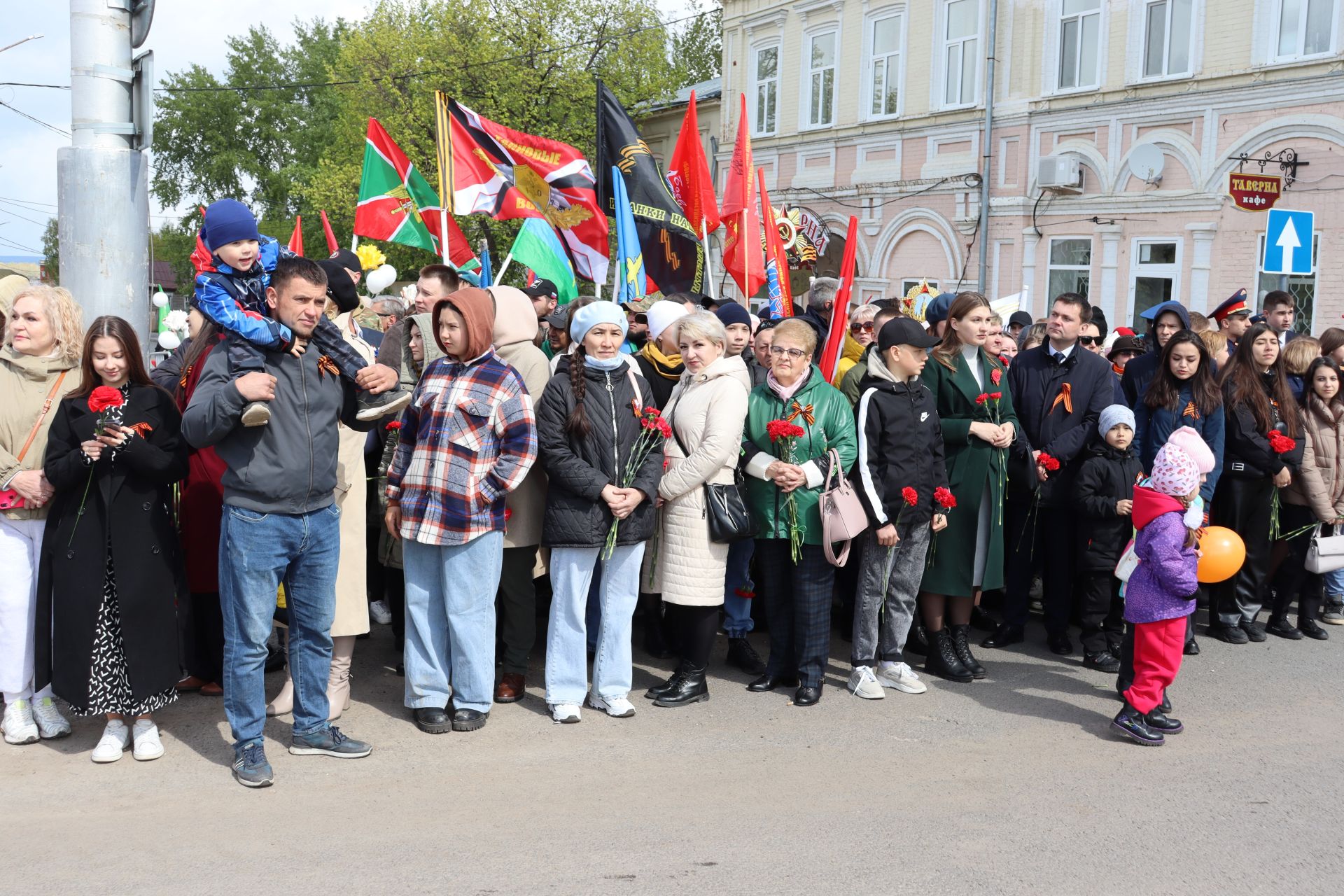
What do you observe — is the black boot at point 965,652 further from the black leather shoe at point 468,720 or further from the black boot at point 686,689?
the black leather shoe at point 468,720

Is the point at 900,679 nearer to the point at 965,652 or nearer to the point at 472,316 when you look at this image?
the point at 965,652

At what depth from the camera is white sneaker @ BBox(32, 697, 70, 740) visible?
500cm

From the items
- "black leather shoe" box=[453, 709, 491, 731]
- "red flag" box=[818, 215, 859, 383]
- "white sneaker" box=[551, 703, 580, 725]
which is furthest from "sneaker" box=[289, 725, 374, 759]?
"red flag" box=[818, 215, 859, 383]

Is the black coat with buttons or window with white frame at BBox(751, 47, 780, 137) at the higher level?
window with white frame at BBox(751, 47, 780, 137)

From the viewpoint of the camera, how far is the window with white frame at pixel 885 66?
2205 centimetres

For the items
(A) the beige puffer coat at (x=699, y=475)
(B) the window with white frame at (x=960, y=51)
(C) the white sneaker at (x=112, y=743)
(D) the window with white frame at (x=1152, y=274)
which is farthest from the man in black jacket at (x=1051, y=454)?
(B) the window with white frame at (x=960, y=51)

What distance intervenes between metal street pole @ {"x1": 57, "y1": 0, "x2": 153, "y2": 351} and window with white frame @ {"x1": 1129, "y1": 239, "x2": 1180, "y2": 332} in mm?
15101

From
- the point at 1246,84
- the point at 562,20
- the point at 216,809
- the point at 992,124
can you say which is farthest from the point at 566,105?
the point at 216,809

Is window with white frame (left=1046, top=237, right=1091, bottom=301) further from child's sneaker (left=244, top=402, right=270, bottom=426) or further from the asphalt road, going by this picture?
child's sneaker (left=244, top=402, right=270, bottom=426)

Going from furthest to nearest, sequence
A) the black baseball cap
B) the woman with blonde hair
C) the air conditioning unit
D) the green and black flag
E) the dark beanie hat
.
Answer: the air conditioning unit → the green and black flag → the dark beanie hat → the black baseball cap → the woman with blonde hair

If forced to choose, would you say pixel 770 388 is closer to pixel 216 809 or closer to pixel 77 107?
pixel 216 809

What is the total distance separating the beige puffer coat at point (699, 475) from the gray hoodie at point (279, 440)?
169 centimetres

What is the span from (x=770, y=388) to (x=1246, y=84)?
13706 millimetres

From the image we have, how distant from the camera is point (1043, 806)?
4621mm
